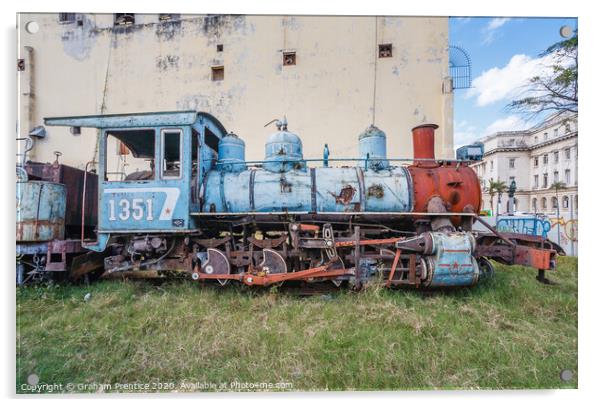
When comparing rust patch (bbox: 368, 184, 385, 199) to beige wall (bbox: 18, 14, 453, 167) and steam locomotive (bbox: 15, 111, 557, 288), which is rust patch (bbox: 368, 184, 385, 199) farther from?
beige wall (bbox: 18, 14, 453, 167)

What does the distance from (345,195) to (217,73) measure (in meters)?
3.61

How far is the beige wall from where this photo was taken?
3.47 meters

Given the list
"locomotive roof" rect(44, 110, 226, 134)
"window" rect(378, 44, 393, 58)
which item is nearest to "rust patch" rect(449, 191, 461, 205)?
"window" rect(378, 44, 393, 58)

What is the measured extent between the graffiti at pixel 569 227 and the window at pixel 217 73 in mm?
5585

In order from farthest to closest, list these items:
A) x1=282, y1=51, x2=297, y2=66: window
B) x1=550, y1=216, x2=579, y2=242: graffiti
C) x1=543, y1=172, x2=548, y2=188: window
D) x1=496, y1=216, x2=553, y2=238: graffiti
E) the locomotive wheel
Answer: x1=282, y1=51, x2=297, y2=66: window → the locomotive wheel → x1=496, y1=216, x2=553, y2=238: graffiti → x1=543, y1=172, x2=548, y2=188: window → x1=550, y1=216, x2=579, y2=242: graffiti

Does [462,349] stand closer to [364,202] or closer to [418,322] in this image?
[418,322]

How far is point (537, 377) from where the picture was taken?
2285 mm

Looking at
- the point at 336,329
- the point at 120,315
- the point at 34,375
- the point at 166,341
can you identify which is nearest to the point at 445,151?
the point at 336,329

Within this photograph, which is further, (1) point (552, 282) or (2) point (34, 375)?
(1) point (552, 282)

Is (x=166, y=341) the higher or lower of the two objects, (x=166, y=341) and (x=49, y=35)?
the lower

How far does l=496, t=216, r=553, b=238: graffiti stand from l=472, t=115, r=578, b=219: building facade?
156 millimetres

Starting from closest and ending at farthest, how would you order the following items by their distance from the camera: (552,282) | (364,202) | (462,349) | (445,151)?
(462,349), (552,282), (364,202), (445,151)

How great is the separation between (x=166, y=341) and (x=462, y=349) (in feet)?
9.10

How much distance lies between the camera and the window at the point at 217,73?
522 centimetres
